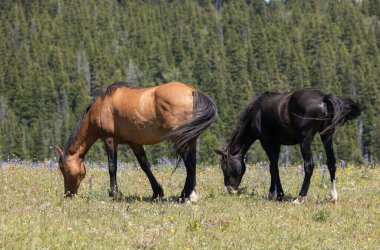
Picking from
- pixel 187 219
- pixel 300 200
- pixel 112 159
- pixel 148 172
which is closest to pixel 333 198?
pixel 300 200

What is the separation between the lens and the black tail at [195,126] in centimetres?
1130

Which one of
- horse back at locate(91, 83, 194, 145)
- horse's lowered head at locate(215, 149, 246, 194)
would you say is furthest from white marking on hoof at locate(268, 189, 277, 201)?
horse back at locate(91, 83, 194, 145)

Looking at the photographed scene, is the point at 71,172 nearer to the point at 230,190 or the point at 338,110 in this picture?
the point at 230,190

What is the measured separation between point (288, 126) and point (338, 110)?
1.26 meters

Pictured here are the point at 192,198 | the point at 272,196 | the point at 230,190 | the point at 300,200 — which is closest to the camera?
the point at 192,198

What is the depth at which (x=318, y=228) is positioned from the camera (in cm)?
935

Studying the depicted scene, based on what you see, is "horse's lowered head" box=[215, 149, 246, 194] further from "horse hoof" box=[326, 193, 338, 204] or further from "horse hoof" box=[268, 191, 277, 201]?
"horse hoof" box=[326, 193, 338, 204]

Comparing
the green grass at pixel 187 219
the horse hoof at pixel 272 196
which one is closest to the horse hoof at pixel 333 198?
the green grass at pixel 187 219

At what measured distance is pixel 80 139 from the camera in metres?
13.1

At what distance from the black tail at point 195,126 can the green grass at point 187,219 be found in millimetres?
1280

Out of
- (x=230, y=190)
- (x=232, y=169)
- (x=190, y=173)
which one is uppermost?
(x=190, y=173)

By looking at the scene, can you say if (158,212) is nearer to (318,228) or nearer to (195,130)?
(195,130)

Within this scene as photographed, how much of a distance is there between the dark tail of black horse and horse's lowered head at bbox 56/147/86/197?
226 inches

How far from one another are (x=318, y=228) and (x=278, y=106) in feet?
13.4
